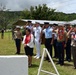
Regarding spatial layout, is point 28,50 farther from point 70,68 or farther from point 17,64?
point 17,64

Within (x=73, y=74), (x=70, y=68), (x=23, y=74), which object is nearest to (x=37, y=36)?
(x=70, y=68)

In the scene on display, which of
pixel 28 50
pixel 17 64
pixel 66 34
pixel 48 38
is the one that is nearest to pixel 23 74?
pixel 17 64

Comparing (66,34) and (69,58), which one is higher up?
(66,34)

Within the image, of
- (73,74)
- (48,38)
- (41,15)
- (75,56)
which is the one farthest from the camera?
(41,15)

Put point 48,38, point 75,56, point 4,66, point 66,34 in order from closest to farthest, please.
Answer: point 4,66 → point 75,56 → point 66,34 → point 48,38

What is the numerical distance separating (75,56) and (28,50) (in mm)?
1991

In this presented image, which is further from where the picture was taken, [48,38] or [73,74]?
[48,38]

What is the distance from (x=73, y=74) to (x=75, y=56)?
133 cm

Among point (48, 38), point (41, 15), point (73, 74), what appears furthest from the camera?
point (41, 15)

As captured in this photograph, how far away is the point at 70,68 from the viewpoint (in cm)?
1203

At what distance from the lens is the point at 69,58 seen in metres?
14.2

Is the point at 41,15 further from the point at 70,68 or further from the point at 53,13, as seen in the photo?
the point at 70,68

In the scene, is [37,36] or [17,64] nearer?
[17,64]

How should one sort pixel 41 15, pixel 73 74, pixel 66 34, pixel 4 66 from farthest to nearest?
pixel 41 15
pixel 66 34
pixel 73 74
pixel 4 66
